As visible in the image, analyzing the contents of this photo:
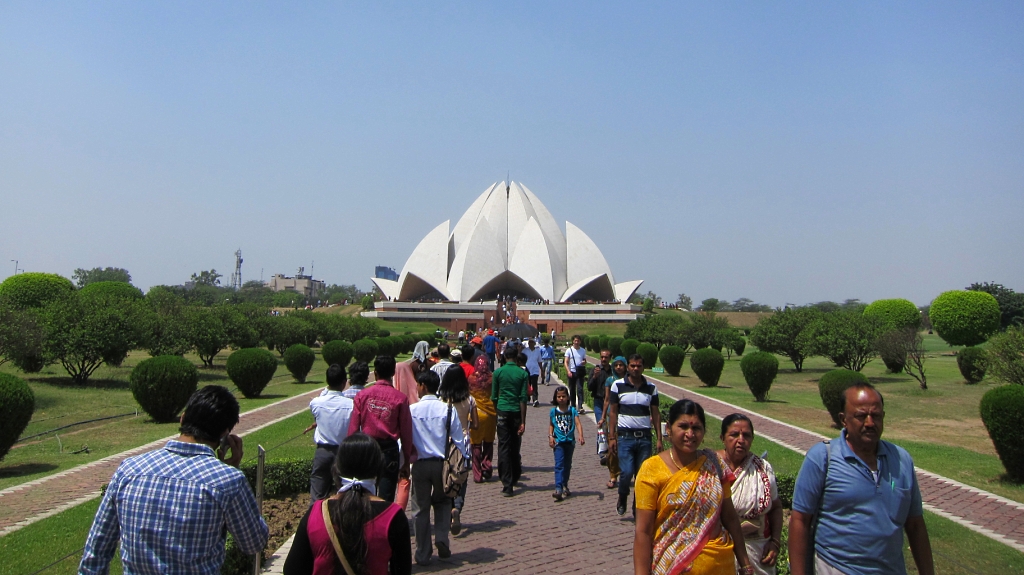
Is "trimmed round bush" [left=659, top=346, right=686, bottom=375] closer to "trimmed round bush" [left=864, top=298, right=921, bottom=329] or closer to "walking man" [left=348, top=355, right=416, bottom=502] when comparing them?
"trimmed round bush" [left=864, top=298, right=921, bottom=329]

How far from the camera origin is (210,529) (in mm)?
1893

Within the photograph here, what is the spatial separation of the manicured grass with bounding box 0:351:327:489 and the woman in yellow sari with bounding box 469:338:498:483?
156 inches

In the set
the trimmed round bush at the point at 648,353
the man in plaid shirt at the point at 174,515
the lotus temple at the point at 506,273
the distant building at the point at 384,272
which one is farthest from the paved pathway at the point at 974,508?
the distant building at the point at 384,272

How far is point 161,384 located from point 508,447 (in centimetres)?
623

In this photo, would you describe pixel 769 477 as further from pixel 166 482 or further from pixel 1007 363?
pixel 1007 363

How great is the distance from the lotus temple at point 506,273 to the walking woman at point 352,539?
39.7m

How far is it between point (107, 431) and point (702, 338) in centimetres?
1808

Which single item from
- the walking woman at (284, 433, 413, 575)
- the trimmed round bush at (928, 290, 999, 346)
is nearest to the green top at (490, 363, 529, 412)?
the walking woman at (284, 433, 413, 575)

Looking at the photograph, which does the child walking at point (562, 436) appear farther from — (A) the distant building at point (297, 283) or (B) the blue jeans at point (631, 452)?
(A) the distant building at point (297, 283)

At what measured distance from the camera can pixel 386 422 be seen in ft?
11.8

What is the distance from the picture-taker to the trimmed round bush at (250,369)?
12.1 metres

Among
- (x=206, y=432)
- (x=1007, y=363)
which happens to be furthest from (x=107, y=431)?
(x=1007, y=363)

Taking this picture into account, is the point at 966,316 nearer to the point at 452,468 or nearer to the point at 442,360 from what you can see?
the point at 442,360

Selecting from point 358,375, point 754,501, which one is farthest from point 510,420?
point 754,501
